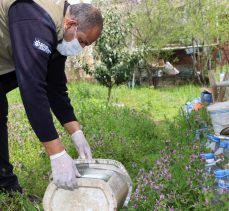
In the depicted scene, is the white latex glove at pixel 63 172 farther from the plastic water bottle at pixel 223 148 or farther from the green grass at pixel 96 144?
the plastic water bottle at pixel 223 148

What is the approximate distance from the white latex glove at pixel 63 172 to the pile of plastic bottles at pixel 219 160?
114cm

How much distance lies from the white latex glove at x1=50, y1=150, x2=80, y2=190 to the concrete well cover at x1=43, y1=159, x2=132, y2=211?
77 millimetres

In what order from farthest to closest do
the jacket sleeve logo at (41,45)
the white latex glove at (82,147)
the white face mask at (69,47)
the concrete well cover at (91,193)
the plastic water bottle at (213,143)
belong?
the plastic water bottle at (213,143) → the white latex glove at (82,147) → the white face mask at (69,47) → the concrete well cover at (91,193) → the jacket sleeve logo at (41,45)

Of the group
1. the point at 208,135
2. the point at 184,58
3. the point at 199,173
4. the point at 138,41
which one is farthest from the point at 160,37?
the point at 199,173

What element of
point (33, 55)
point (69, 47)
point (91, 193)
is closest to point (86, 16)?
point (69, 47)

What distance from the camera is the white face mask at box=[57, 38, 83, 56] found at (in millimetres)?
3023

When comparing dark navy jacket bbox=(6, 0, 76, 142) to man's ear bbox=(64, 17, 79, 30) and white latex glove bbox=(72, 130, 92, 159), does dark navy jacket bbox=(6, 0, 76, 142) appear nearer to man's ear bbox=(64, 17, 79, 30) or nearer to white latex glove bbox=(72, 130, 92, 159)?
man's ear bbox=(64, 17, 79, 30)

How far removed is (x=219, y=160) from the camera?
4.27 metres

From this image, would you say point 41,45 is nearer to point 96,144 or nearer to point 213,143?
point 96,144

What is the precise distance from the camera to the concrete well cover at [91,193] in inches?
107

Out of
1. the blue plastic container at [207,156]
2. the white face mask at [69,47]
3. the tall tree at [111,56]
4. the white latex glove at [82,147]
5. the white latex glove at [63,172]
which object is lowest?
the tall tree at [111,56]

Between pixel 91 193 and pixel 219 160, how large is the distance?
1920 mm

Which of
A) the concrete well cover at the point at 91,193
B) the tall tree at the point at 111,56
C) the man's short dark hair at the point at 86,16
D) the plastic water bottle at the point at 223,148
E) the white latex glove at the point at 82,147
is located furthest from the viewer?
the tall tree at the point at 111,56

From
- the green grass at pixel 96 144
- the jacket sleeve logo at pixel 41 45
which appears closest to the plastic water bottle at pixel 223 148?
the green grass at pixel 96 144
